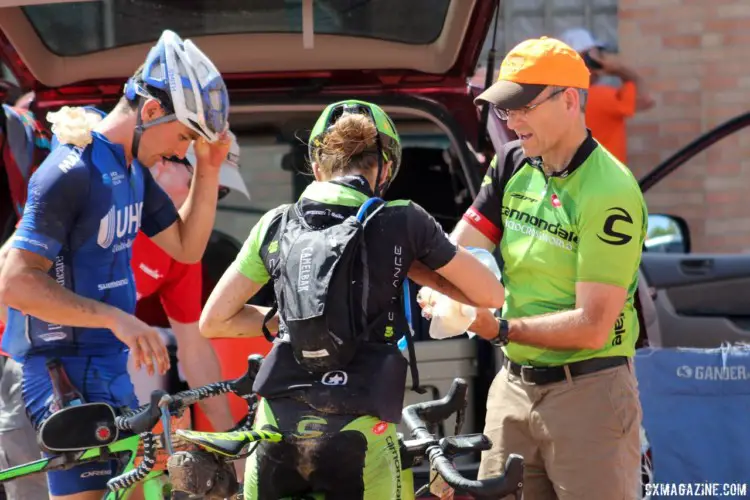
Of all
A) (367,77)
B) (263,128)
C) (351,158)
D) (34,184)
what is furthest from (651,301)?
(34,184)

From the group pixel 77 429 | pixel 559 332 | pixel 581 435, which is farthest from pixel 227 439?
pixel 581 435

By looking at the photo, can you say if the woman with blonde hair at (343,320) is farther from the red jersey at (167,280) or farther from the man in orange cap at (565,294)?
the red jersey at (167,280)

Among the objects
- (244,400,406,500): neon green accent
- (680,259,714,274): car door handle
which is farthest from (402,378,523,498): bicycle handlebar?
(680,259,714,274): car door handle

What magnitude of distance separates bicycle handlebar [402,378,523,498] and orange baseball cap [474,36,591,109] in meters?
0.83

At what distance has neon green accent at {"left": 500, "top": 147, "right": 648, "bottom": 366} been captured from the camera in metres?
3.40

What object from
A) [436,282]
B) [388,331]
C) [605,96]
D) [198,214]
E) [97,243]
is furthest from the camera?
[605,96]

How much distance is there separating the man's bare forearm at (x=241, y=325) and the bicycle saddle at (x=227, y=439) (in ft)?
1.19

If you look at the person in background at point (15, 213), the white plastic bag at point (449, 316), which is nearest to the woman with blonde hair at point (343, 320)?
the white plastic bag at point (449, 316)

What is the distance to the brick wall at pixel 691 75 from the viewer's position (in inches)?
324

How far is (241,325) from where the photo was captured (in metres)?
3.18

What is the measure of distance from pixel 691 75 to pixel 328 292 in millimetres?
5982

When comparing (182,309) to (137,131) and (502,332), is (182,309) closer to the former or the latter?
(137,131)

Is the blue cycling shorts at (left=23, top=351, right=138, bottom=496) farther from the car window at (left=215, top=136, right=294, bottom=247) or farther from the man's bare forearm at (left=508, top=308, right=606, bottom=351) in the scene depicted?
the car window at (left=215, top=136, right=294, bottom=247)

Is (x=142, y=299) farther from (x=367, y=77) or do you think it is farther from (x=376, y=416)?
(x=376, y=416)
